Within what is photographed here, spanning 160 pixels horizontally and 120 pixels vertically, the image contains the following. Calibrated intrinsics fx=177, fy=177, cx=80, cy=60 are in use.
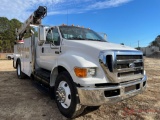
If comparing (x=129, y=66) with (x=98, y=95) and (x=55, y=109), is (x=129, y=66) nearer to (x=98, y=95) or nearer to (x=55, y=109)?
(x=98, y=95)

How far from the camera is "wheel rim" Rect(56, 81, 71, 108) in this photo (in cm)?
389

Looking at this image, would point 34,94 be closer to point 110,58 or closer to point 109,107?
point 109,107

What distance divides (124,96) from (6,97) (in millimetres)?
3843

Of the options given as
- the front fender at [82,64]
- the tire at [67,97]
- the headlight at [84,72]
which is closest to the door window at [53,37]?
the front fender at [82,64]

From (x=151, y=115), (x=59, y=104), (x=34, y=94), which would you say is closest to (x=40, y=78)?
(x=34, y=94)

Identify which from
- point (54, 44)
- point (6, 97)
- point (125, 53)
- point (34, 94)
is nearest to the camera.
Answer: point (125, 53)

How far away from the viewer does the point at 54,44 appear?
4.97 metres

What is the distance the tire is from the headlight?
0.96 feet

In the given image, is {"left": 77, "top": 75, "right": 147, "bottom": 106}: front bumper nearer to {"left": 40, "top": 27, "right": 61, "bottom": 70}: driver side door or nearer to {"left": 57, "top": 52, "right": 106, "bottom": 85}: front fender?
{"left": 57, "top": 52, "right": 106, "bottom": 85}: front fender

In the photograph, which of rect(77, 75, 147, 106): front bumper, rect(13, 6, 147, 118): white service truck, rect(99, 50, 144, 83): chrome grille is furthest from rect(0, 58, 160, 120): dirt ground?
rect(99, 50, 144, 83): chrome grille

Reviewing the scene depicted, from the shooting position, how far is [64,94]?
397cm

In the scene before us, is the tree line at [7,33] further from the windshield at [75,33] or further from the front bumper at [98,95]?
the front bumper at [98,95]

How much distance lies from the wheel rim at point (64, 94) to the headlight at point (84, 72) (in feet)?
1.79

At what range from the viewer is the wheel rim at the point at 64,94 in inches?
→ 153
